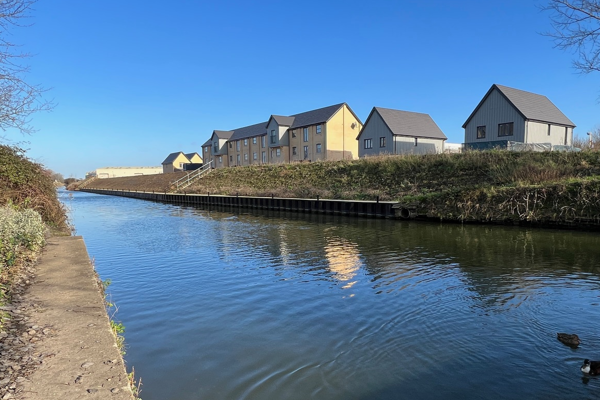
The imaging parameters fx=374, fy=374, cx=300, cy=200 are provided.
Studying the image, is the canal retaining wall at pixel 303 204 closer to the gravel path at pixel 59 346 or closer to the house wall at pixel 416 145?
the house wall at pixel 416 145

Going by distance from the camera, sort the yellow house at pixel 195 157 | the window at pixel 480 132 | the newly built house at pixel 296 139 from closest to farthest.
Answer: the window at pixel 480 132 < the newly built house at pixel 296 139 < the yellow house at pixel 195 157

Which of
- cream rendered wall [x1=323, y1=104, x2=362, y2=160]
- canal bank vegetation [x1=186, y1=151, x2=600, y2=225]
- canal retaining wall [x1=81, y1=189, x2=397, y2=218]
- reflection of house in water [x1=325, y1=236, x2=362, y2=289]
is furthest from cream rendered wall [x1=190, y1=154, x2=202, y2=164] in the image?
reflection of house in water [x1=325, y1=236, x2=362, y2=289]

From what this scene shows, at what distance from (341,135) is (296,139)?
7.64 metres

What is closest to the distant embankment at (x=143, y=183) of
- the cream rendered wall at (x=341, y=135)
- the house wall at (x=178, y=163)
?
the house wall at (x=178, y=163)

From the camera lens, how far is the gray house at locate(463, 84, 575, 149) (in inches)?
1275

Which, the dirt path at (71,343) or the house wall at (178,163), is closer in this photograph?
the dirt path at (71,343)

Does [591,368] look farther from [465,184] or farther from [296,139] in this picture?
[296,139]

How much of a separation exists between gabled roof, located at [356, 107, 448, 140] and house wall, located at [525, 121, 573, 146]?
10828 mm

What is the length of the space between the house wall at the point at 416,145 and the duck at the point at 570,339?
112 feet

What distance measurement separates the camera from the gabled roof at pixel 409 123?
40178 mm

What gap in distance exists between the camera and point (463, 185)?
24.7 metres

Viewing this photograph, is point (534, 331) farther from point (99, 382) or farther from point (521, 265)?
point (99, 382)

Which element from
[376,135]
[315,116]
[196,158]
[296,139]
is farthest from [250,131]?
[196,158]

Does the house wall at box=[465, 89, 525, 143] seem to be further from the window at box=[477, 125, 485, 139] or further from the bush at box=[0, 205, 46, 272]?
the bush at box=[0, 205, 46, 272]
